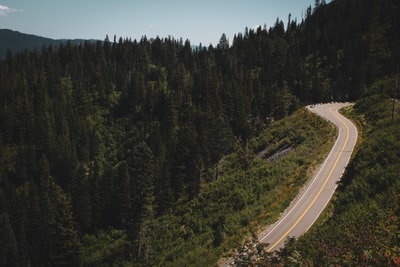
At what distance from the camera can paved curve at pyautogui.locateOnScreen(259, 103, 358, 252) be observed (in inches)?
1080

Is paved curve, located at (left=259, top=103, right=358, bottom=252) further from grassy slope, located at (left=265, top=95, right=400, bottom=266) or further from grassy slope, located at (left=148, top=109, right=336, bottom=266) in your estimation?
grassy slope, located at (left=265, top=95, right=400, bottom=266)

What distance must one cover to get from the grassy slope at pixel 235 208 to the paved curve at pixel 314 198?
1.14 metres

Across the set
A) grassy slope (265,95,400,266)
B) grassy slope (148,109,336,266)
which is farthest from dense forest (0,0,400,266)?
grassy slope (265,95,400,266)

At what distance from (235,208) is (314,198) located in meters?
9.77

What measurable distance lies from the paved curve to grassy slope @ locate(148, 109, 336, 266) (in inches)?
44.9

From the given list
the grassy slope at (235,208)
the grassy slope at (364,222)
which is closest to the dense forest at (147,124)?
the grassy slope at (235,208)

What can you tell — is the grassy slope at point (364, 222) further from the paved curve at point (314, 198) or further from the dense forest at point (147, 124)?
the dense forest at point (147, 124)

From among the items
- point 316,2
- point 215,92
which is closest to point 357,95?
point 215,92

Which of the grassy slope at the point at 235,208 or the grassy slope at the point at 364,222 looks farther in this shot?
the grassy slope at the point at 235,208

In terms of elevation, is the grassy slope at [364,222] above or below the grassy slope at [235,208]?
above

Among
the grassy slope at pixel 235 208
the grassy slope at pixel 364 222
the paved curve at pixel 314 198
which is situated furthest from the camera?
the grassy slope at pixel 235 208

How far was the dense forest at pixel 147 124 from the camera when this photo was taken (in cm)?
4407

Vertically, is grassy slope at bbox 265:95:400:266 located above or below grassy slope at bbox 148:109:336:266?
above

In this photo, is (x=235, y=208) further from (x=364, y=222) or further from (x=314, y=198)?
(x=364, y=222)
